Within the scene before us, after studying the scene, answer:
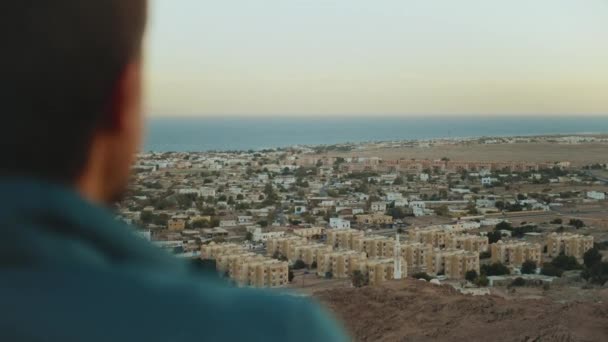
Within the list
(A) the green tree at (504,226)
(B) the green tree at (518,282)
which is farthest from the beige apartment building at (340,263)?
(A) the green tree at (504,226)

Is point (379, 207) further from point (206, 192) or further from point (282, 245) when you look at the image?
point (282, 245)

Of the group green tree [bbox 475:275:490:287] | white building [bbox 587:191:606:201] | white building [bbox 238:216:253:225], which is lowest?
green tree [bbox 475:275:490:287]

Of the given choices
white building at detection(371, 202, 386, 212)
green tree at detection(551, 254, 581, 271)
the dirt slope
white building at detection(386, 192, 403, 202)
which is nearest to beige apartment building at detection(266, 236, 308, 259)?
green tree at detection(551, 254, 581, 271)

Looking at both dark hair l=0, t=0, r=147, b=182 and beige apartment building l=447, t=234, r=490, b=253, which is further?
beige apartment building l=447, t=234, r=490, b=253

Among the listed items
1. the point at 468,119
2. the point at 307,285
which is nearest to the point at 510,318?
the point at 307,285

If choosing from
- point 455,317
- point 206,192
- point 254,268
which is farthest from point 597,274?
point 206,192

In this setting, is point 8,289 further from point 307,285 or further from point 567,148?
point 567,148

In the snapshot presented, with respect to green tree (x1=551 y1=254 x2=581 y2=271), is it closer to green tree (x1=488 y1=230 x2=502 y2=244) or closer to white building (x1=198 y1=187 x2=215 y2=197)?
green tree (x1=488 y1=230 x2=502 y2=244)
